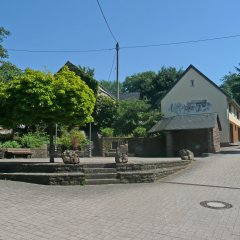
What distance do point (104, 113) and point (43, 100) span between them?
22.8 meters

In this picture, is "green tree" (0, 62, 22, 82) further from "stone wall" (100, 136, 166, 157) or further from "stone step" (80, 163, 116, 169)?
"stone step" (80, 163, 116, 169)

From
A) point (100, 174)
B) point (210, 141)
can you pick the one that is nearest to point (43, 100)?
point (100, 174)

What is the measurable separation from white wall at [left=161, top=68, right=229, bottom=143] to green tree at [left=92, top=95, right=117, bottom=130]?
6.04 metres

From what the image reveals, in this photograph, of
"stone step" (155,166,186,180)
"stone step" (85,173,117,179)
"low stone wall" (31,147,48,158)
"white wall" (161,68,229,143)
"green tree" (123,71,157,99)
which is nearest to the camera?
"stone step" (85,173,117,179)

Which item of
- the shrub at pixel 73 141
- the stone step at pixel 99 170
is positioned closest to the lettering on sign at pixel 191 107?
the shrub at pixel 73 141

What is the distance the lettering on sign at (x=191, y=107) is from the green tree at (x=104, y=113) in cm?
663

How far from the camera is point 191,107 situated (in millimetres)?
36438

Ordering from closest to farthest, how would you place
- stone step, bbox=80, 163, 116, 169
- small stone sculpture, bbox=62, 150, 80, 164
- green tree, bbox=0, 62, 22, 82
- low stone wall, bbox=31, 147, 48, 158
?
small stone sculpture, bbox=62, 150, 80, 164 < stone step, bbox=80, 163, 116, 169 < low stone wall, bbox=31, 147, 48, 158 < green tree, bbox=0, 62, 22, 82

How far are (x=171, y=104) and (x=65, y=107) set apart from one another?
82.0ft

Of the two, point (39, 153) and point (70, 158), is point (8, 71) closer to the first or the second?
point (39, 153)

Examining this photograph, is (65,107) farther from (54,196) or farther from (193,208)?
(193,208)

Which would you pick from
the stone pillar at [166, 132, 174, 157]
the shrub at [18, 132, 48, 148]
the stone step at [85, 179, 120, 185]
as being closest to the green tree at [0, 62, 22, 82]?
the shrub at [18, 132, 48, 148]

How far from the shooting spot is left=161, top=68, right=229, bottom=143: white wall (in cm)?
3456

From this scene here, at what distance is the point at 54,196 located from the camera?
9.83m
